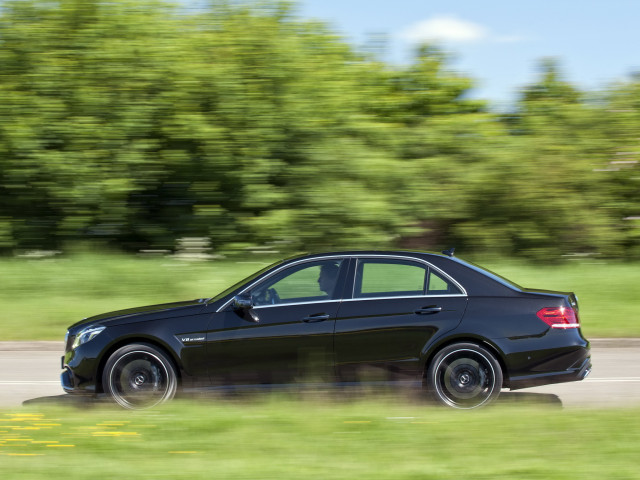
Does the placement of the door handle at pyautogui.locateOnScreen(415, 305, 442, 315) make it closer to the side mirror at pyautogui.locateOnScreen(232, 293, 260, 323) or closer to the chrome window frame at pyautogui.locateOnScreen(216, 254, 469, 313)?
the chrome window frame at pyautogui.locateOnScreen(216, 254, 469, 313)

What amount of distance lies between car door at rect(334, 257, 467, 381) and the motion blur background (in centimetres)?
1024

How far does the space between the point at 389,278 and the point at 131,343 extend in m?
2.45

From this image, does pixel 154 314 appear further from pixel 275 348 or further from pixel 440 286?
pixel 440 286

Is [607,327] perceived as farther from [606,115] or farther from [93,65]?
[93,65]

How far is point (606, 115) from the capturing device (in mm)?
19609

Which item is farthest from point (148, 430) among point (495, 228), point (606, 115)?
point (606, 115)

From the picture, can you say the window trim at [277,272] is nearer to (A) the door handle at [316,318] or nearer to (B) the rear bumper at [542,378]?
(A) the door handle at [316,318]

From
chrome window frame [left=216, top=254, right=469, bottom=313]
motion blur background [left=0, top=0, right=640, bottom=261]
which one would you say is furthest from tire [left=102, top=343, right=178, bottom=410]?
motion blur background [left=0, top=0, right=640, bottom=261]

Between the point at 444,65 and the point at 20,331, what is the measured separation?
13040mm

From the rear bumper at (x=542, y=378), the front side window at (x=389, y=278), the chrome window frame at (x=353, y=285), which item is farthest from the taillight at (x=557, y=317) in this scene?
the front side window at (x=389, y=278)

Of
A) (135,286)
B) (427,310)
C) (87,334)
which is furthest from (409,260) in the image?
(135,286)

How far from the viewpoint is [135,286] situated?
585 inches

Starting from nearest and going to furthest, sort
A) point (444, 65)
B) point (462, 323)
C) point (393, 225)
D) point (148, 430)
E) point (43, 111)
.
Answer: point (148, 430) → point (462, 323) → point (43, 111) → point (393, 225) → point (444, 65)

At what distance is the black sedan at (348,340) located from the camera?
7.05m
